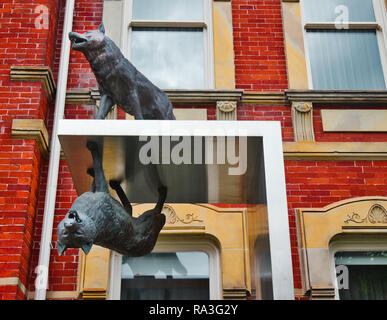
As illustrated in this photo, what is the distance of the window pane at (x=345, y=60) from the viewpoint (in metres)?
6.77

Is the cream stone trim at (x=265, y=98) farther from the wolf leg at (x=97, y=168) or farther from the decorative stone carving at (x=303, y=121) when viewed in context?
the wolf leg at (x=97, y=168)

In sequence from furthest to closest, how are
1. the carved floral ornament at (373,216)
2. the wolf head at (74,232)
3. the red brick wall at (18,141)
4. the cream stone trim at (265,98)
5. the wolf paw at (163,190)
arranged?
the cream stone trim at (265,98) → the carved floral ornament at (373,216) → the red brick wall at (18,141) → the wolf paw at (163,190) → the wolf head at (74,232)

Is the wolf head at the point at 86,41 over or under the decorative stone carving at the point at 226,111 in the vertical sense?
under

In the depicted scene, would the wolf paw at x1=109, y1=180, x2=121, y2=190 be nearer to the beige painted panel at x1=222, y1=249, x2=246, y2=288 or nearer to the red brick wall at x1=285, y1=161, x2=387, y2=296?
the beige painted panel at x1=222, y1=249, x2=246, y2=288

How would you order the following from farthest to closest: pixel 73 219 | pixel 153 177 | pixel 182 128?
pixel 153 177 < pixel 182 128 < pixel 73 219

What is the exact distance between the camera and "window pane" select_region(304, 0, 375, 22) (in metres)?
7.20

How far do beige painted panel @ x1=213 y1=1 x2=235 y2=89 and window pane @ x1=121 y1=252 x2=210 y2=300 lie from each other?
2003 millimetres

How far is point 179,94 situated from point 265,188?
142 inches

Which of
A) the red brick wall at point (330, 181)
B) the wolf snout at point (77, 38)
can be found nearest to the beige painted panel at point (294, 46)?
the red brick wall at point (330, 181)

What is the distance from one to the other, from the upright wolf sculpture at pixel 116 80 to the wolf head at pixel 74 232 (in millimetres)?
809

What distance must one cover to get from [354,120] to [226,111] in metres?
1.41

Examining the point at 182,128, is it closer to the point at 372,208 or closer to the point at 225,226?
the point at 225,226

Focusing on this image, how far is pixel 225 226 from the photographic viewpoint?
5664 mm
